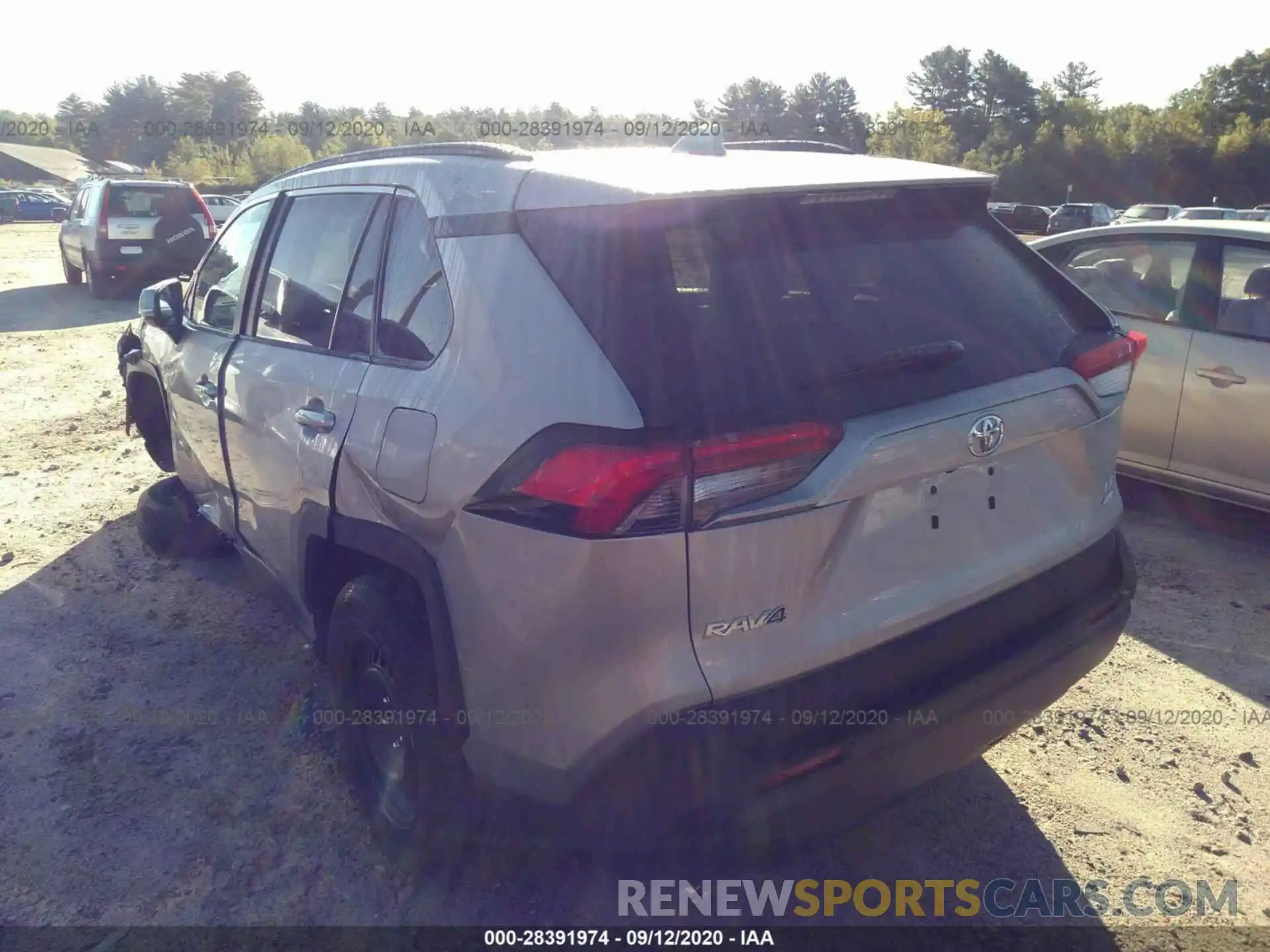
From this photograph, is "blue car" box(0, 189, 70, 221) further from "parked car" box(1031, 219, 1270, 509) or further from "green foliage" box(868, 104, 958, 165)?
"parked car" box(1031, 219, 1270, 509)

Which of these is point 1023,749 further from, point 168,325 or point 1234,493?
point 168,325

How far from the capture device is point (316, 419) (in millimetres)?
2730

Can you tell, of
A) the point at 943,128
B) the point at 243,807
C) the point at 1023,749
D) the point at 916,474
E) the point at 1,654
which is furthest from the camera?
the point at 943,128

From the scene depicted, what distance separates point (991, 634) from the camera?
91.7 inches

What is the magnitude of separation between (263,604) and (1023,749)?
11.0 feet

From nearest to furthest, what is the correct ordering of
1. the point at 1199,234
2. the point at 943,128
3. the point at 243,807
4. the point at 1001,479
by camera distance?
the point at 1001,479
the point at 243,807
the point at 1199,234
the point at 943,128

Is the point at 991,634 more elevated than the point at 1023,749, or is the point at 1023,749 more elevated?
the point at 991,634

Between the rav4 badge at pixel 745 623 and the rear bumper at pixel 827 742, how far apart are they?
0.14 m

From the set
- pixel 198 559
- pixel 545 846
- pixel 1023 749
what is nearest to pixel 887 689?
pixel 545 846

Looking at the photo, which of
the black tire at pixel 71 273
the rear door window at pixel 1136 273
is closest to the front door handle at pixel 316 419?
the rear door window at pixel 1136 273

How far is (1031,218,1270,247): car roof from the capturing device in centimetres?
488

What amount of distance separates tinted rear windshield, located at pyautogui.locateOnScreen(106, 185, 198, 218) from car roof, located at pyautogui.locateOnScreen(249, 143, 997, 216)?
546 inches

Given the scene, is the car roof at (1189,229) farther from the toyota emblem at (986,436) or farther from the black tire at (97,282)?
the black tire at (97,282)

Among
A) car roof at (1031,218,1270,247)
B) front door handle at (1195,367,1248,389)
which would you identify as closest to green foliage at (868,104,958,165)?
car roof at (1031,218,1270,247)
